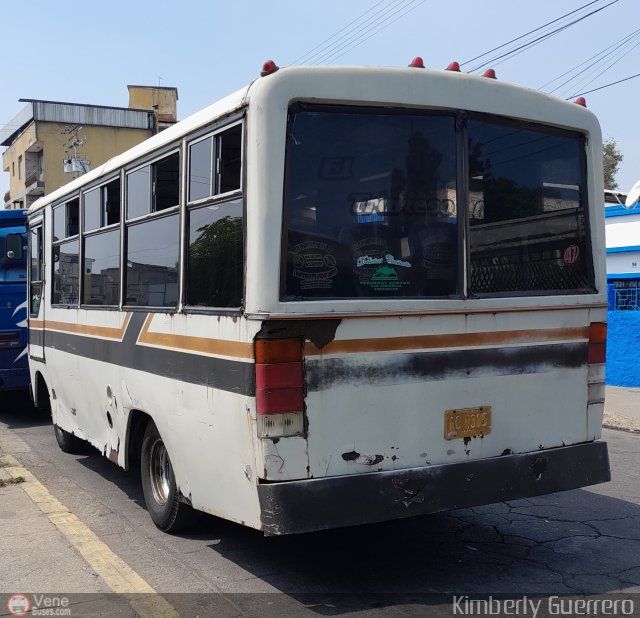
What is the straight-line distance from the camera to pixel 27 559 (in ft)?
17.8

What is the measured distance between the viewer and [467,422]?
15.7 feet

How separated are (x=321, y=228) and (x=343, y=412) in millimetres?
1013

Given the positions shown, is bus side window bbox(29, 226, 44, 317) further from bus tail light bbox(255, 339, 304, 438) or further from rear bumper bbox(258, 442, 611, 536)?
rear bumper bbox(258, 442, 611, 536)

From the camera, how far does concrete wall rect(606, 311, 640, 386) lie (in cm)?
1504

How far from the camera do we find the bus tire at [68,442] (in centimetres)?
890

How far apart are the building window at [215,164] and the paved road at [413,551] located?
235 cm

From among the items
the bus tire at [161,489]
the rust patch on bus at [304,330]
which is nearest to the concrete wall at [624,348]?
the bus tire at [161,489]

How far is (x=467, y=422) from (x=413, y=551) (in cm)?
119

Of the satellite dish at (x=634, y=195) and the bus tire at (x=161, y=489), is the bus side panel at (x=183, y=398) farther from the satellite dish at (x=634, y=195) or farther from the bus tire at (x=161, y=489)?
the satellite dish at (x=634, y=195)

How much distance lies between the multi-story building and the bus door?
40.4 metres

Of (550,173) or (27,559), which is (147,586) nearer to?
(27,559)

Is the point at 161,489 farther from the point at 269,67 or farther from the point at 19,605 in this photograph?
the point at 269,67

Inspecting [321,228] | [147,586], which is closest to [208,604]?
[147,586]

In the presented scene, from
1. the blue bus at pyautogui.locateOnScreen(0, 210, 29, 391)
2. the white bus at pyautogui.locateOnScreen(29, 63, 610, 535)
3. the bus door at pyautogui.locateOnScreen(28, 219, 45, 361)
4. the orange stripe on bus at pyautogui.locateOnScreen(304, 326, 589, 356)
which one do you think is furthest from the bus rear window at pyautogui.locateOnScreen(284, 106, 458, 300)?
the blue bus at pyautogui.locateOnScreen(0, 210, 29, 391)
